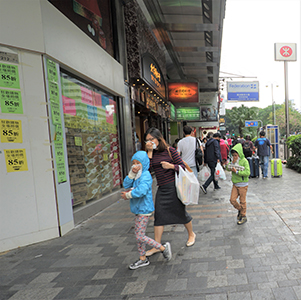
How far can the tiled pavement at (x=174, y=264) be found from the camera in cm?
258

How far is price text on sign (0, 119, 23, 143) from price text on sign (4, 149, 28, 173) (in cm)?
17

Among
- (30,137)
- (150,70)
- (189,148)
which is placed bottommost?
(189,148)

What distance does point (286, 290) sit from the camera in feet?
8.06

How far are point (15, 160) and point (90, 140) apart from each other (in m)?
2.35

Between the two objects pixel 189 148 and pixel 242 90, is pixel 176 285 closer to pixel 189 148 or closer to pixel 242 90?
pixel 189 148

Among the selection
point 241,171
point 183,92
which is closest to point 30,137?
point 241,171

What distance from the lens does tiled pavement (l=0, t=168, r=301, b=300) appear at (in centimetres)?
258

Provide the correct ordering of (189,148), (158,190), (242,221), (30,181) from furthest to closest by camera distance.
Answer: (189,148)
(242,221)
(30,181)
(158,190)

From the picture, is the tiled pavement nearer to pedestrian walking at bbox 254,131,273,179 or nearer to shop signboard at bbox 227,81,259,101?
pedestrian walking at bbox 254,131,273,179

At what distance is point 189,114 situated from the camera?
1817cm

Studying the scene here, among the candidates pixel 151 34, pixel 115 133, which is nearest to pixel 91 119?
pixel 115 133

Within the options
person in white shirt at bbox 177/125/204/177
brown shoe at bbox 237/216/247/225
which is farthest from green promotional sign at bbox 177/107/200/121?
brown shoe at bbox 237/216/247/225

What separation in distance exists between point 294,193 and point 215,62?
33.2 ft

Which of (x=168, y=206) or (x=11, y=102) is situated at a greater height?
(x=11, y=102)
